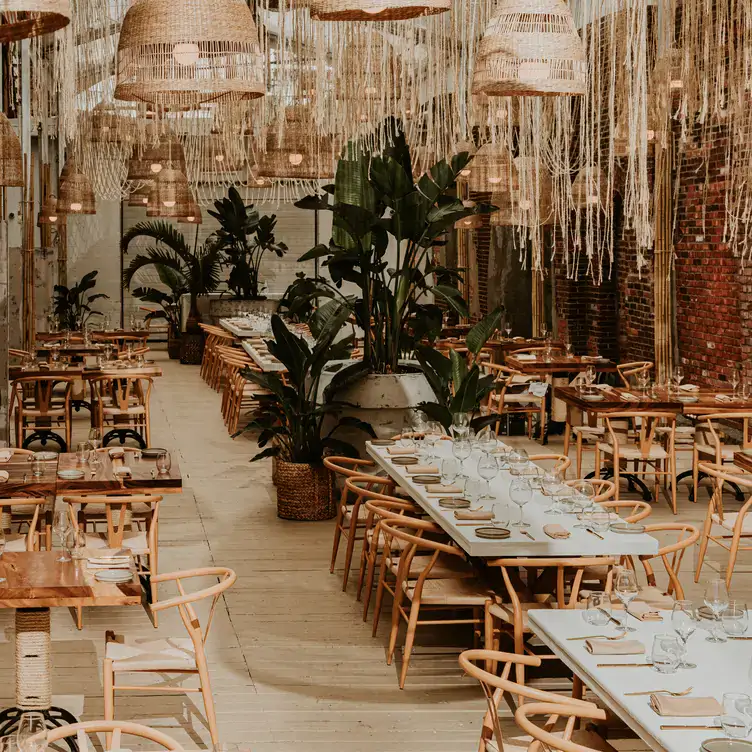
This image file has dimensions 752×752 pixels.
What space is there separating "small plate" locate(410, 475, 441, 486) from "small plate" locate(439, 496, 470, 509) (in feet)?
1.38

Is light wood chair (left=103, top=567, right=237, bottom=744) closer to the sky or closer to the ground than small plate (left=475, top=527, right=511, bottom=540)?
closer to the ground

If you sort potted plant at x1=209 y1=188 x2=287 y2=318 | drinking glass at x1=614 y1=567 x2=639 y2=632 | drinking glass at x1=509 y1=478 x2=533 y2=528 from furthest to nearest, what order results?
potted plant at x1=209 y1=188 x2=287 y2=318 < drinking glass at x1=509 y1=478 x2=533 y2=528 < drinking glass at x1=614 y1=567 x2=639 y2=632

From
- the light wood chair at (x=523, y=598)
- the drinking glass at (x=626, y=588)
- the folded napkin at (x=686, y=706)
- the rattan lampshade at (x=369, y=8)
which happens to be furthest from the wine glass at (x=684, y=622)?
the rattan lampshade at (x=369, y=8)

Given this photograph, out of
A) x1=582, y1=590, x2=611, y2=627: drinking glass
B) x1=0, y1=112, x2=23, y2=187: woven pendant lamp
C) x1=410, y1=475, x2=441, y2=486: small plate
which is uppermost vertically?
x1=0, y1=112, x2=23, y2=187: woven pendant lamp

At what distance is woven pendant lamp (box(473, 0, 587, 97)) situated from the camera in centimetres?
351

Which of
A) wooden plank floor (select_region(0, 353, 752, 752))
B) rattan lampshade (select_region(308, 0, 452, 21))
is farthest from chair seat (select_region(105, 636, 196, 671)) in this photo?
rattan lampshade (select_region(308, 0, 452, 21))

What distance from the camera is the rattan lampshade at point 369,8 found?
2.58 m

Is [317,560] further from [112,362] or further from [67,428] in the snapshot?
[112,362]

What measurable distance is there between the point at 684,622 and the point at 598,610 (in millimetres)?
309

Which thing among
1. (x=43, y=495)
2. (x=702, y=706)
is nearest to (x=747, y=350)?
(x=43, y=495)

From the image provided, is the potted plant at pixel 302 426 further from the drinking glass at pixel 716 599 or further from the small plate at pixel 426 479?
the drinking glass at pixel 716 599

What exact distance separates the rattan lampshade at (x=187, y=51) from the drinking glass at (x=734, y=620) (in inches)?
81.4

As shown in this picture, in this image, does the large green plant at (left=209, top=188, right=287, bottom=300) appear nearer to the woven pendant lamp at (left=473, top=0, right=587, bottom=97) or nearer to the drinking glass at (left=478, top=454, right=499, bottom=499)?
the drinking glass at (left=478, top=454, right=499, bottom=499)

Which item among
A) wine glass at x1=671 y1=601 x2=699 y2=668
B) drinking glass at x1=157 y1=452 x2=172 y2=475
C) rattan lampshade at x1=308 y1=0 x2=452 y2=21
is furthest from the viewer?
drinking glass at x1=157 y1=452 x2=172 y2=475
